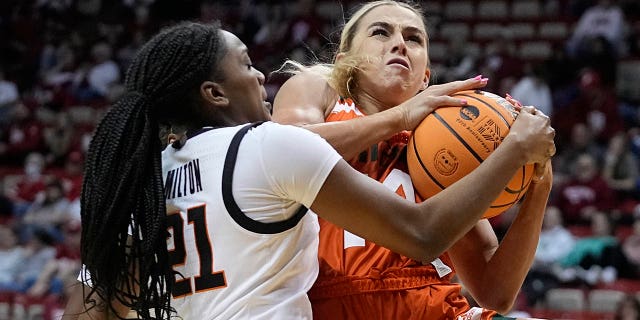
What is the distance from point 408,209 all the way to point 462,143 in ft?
1.27

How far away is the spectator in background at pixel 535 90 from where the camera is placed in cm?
1056

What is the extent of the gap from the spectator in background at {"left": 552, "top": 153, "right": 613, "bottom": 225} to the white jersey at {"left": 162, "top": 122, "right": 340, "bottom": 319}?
683cm

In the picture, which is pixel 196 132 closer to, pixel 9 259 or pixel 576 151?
pixel 576 151

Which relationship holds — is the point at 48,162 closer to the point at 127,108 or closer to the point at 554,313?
the point at 554,313

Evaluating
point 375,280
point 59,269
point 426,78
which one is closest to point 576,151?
point 59,269

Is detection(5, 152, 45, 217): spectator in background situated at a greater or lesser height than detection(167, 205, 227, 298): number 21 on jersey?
lesser

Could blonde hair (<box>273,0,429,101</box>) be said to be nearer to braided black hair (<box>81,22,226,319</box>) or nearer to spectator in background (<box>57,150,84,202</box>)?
braided black hair (<box>81,22,226,319</box>)

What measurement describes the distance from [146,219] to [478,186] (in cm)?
87

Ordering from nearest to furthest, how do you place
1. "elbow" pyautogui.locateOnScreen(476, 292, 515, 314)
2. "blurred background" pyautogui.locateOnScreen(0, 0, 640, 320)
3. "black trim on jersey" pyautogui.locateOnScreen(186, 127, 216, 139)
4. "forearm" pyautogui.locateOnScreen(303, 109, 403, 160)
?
1. "black trim on jersey" pyautogui.locateOnScreen(186, 127, 216, 139)
2. "forearm" pyautogui.locateOnScreen(303, 109, 403, 160)
3. "elbow" pyautogui.locateOnScreen(476, 292, 515, 314)
4. "blurred background" pyautogui.locateOnScreen(0, 0, 640, 320)

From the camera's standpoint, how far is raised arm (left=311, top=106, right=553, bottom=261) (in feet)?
7.89

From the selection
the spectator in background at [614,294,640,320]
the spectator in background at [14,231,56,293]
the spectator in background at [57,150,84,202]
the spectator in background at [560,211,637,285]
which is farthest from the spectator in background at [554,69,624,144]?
the spectator in background at [14,231,56,293]

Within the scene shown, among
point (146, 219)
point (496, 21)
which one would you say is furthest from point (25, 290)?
point (146, 219)

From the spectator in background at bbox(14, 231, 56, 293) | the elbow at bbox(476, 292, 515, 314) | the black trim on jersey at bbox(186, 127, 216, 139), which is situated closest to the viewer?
the black trim on jersey at bbox(186, 127, 216, 139)

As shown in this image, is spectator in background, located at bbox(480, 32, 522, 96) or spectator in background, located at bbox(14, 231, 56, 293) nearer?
spectator in background, located at bbox(14, 231, 56, 293)
